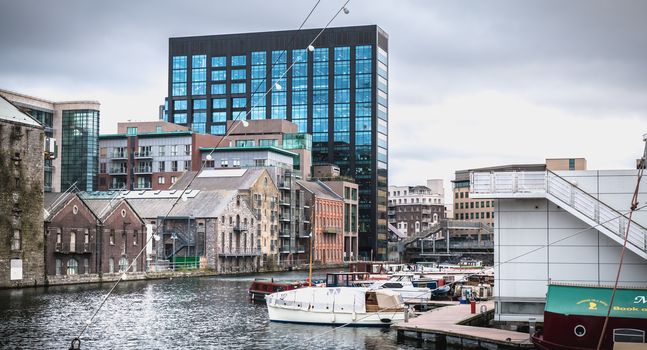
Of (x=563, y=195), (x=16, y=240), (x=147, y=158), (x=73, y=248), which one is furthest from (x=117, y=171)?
(x=563, y=195)

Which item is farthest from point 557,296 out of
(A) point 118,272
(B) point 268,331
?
(A) point 118,272

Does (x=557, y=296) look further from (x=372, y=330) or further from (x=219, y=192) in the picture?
(x=219, y=192)

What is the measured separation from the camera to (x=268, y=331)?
181ft

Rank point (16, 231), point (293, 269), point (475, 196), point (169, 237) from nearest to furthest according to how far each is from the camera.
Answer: point (475, 196), point (16, 231), point (169, 237), point (293, 269)

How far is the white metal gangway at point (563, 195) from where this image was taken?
41719 mm

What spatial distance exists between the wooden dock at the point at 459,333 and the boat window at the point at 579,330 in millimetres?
3235

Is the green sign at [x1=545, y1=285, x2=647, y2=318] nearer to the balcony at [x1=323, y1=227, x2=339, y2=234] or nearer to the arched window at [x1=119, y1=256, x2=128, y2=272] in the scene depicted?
the arched window at [x1=119, y1=256, x2=128, y2=272]

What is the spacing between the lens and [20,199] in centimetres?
9069

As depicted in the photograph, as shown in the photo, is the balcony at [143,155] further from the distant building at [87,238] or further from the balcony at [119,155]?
the distant building at [87,238]

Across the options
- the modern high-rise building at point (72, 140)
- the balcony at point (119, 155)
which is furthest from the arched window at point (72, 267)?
the balcony at point (119, 155)

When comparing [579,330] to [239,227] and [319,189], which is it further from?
[319,189]

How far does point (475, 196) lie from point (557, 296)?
6.98 m

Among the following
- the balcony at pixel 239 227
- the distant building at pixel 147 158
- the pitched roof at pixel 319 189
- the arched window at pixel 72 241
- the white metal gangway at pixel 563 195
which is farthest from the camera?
the distant building at pixel 147 158

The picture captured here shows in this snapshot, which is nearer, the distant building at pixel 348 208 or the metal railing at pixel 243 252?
the metal railing at pixel 243 252
